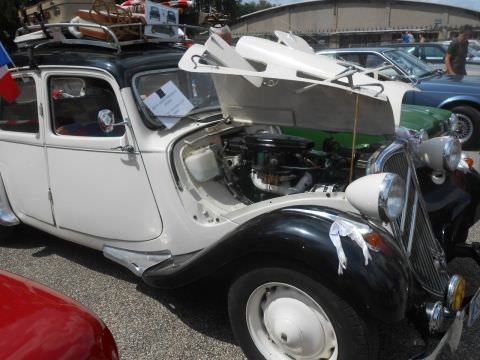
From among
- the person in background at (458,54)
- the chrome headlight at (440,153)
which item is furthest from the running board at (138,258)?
the person in background at (458,54)

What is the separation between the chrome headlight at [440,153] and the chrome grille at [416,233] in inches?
21.0

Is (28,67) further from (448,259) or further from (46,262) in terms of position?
(448,259)

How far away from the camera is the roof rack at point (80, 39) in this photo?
9.79 ft

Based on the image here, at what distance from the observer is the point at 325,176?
9.25ft

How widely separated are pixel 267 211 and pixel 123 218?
106 centimetres

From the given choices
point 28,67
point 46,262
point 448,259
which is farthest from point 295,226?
point 46,262

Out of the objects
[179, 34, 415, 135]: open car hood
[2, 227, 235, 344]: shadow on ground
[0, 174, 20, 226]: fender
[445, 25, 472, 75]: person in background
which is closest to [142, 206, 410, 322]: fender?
[2, 227, 235, 344]: shadow on ground

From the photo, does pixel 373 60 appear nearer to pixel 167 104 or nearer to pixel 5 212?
pixel 167 104

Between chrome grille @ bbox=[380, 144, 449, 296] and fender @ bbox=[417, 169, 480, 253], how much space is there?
0.88 feet

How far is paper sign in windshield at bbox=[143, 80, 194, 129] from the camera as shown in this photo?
2.85 metres

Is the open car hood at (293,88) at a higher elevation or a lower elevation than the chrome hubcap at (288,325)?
higher

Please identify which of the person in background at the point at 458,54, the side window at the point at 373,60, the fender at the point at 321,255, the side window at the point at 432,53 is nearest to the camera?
the fender at the point at 321,255

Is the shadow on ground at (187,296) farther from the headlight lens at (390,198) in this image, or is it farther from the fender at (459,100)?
the fender at (459,100)

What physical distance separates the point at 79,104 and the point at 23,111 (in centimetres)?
61
